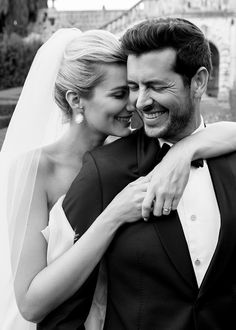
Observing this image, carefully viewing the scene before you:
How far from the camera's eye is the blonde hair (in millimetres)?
2189

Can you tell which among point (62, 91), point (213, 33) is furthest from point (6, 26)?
point (62, 91)

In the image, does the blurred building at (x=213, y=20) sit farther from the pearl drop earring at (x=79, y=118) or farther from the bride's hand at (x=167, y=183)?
the bride's hand at (x=167, y=183)

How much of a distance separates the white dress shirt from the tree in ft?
72.2

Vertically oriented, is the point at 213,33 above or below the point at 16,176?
below

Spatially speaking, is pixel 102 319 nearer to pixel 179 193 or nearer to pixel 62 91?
pixel 179 193

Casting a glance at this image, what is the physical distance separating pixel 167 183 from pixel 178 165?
9 centimetres

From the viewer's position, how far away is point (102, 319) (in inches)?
81.7

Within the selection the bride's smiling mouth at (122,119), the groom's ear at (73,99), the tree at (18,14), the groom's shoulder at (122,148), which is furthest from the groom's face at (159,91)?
the tree at (18,14)

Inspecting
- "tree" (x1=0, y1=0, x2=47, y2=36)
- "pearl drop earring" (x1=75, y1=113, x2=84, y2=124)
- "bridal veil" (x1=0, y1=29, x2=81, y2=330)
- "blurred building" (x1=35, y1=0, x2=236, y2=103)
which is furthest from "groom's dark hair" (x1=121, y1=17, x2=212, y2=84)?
"tree" (x1=0, y1=0, x2=47, y2=36)

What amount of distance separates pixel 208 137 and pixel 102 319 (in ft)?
2.44

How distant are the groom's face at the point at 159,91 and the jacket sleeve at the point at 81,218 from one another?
0.25 m

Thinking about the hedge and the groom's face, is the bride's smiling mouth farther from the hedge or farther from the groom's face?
the hedge

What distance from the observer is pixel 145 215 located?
1.86m

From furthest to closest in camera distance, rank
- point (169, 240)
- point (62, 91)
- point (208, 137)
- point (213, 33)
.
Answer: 1. point (213, 33)
2. point (62, 91)
3. point (208, 137)
4. point (169, 240)
